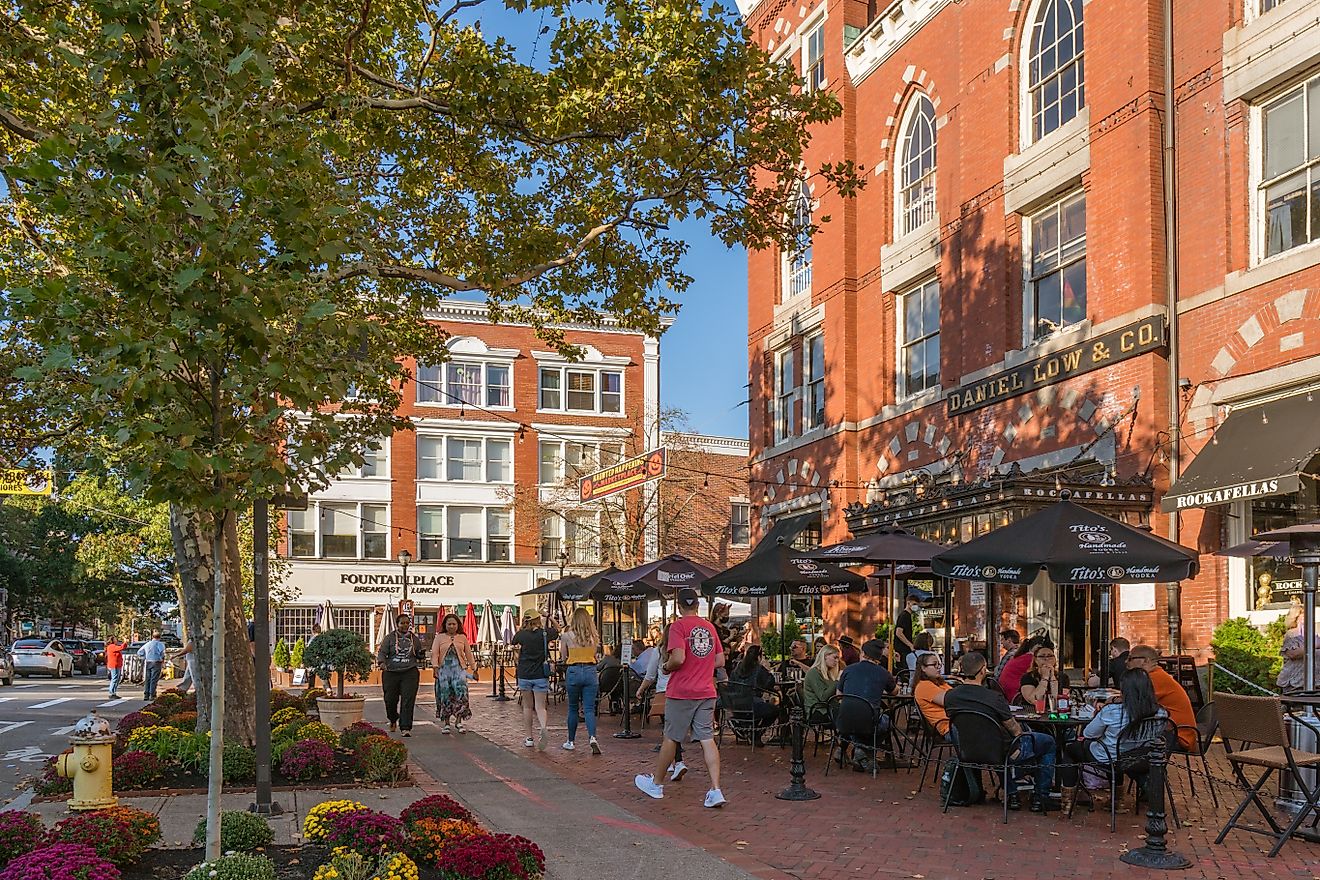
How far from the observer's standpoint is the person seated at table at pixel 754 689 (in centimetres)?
1390

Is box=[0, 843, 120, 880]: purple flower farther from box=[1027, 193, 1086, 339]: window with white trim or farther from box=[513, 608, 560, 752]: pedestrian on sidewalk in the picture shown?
box=[1027, 193, 1086, 339]: window with white trim

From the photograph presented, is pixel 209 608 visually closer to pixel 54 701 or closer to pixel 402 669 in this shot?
pixel 402 669

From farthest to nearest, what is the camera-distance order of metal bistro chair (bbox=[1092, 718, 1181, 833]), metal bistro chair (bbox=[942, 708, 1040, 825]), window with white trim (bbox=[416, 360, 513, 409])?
window with white trim (bbox=[416, 360, 513, 409]) → metal bistro chair (bbox=[942, 708, 1040, 825]) → metal bistro chair (bbox=[1092, 718, 1181, 833])

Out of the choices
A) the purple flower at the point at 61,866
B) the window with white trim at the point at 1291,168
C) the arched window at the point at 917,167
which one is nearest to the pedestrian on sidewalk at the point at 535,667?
the purple flower at the point at 61,866

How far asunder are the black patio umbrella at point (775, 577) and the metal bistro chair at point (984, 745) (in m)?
4.93

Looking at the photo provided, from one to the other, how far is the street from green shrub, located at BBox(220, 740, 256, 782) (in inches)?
86.9

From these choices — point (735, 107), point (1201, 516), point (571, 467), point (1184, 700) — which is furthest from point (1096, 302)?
point (571, 467)

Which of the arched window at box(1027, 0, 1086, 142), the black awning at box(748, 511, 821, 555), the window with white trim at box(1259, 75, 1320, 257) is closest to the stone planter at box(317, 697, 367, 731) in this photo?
the black awning at box(748, 511, 821, 555)

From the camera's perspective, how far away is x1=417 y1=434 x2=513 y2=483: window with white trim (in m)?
49.5

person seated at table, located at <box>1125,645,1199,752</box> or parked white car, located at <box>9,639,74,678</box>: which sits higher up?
person seated at table, located at <box>1125,645,1199,752</box>

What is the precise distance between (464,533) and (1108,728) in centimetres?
4208

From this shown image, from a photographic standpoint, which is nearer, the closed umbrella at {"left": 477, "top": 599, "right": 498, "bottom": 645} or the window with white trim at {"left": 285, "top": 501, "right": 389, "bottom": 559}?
the closed umbrella at {"left": 477, "top": 599, "right": 498, "bottom": 645}

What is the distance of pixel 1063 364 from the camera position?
17.4m

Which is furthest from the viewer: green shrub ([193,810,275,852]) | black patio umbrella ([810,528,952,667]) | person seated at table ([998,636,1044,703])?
black patio umbrella ([810,528,952,667])
